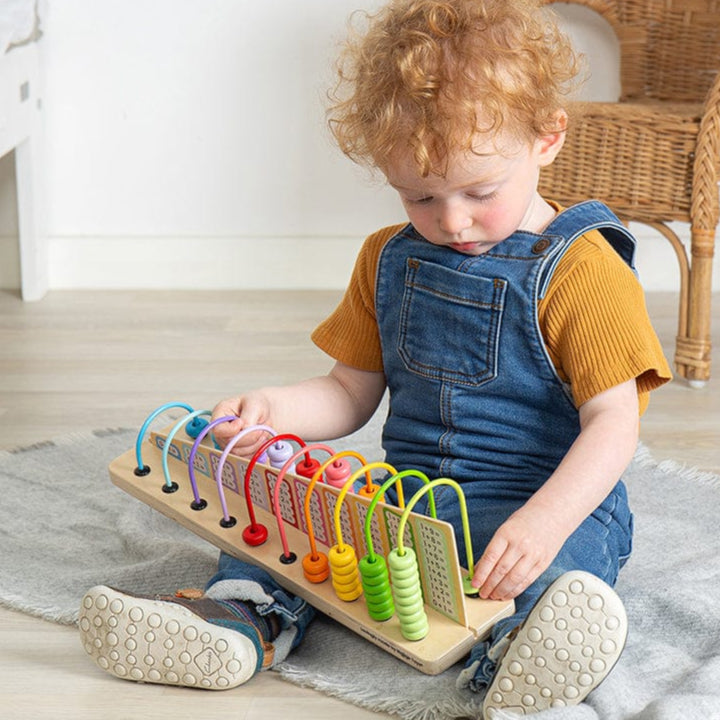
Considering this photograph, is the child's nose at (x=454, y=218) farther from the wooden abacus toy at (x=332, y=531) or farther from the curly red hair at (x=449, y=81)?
the wooden abacus toy at (x=332, y=531)

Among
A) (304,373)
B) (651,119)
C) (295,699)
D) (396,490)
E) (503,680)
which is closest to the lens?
(503,680)

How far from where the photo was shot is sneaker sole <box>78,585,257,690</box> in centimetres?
98

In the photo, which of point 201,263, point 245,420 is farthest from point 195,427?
point 201,263

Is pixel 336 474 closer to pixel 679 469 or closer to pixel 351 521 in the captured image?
pixel 351 521

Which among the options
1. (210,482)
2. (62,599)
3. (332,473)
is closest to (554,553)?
(332,473)

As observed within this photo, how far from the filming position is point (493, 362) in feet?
3.64

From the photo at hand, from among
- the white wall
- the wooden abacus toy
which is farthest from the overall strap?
the white wall

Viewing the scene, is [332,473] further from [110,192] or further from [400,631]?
[110,192]

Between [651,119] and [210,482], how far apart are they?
0.98 m

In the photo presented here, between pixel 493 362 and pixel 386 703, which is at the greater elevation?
pixel 493 362

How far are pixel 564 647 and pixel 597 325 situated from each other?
310mm

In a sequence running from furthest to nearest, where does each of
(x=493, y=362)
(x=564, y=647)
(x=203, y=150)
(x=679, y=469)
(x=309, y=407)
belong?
1. (x=203, y=150)
2. (x=679, y=469)
3. (x=309, y=407)
4. (x=493, y=362)
5. (x=564, y=647)

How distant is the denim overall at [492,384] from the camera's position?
1.09 m

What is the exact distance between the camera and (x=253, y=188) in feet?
7.97
